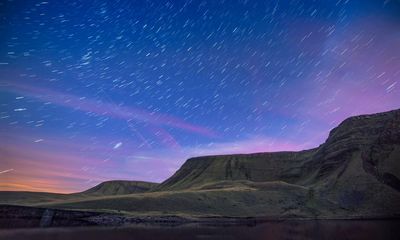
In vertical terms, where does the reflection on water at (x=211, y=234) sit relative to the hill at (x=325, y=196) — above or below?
below

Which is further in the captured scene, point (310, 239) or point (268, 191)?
point (268, 191)

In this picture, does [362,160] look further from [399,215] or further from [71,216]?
[71,216]

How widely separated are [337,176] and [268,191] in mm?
31895

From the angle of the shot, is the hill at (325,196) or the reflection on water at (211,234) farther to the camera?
the hill at (325,196)

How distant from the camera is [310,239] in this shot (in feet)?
151

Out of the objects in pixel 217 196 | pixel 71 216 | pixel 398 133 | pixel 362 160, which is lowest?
pixel 71 216

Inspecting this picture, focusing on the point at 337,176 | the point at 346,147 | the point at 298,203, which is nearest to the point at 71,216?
the point at 298,203

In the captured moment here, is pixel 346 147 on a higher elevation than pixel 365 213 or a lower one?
higher

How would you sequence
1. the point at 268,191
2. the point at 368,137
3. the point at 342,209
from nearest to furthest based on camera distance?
the point at 342,209 → the point at 268,191 → the point at 368,137

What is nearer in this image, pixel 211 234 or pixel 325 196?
pixel 211 234

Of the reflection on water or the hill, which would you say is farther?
the hill

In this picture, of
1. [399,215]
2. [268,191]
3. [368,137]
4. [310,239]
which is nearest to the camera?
[310,239]

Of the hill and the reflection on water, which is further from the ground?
the hill

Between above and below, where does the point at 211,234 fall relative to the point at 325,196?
below
